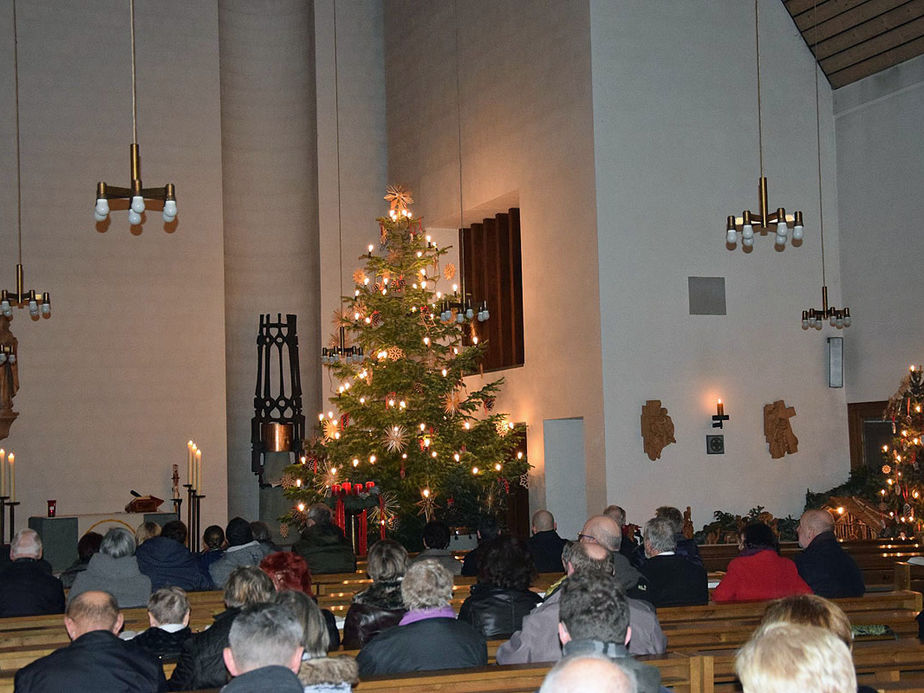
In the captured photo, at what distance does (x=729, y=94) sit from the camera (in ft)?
46.1

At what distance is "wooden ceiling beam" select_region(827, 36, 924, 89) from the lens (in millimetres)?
13203

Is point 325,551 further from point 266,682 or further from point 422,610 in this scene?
point 266,682

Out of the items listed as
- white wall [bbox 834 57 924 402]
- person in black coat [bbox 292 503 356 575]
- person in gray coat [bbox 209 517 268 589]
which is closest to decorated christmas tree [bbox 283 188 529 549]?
person in black coat [bbox 292 503 356 575]

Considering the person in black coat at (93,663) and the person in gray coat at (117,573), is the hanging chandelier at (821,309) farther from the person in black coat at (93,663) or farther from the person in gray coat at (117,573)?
the person in black coat at (93,663)

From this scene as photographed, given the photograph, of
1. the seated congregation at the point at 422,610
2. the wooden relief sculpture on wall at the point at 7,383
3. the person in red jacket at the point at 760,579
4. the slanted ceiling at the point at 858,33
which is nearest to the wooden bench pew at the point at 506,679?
the seated congregation at the point at 422,610

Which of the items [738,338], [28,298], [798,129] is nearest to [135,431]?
[28,298]

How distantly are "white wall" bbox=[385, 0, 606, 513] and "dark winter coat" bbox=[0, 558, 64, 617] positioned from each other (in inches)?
295

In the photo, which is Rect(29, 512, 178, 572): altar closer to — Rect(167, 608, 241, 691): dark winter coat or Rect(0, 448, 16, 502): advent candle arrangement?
Rect(0, 448, 16, 502): advent candle arrangement

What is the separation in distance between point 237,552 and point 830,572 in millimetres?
3756

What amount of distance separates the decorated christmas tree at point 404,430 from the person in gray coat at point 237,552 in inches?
164

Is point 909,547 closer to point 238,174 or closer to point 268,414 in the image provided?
point 268,414

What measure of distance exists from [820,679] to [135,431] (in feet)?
49.3

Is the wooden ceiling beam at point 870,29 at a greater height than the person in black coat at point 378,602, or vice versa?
the wooden ceiling beam at point 870,29

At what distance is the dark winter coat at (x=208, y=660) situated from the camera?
421 cm
